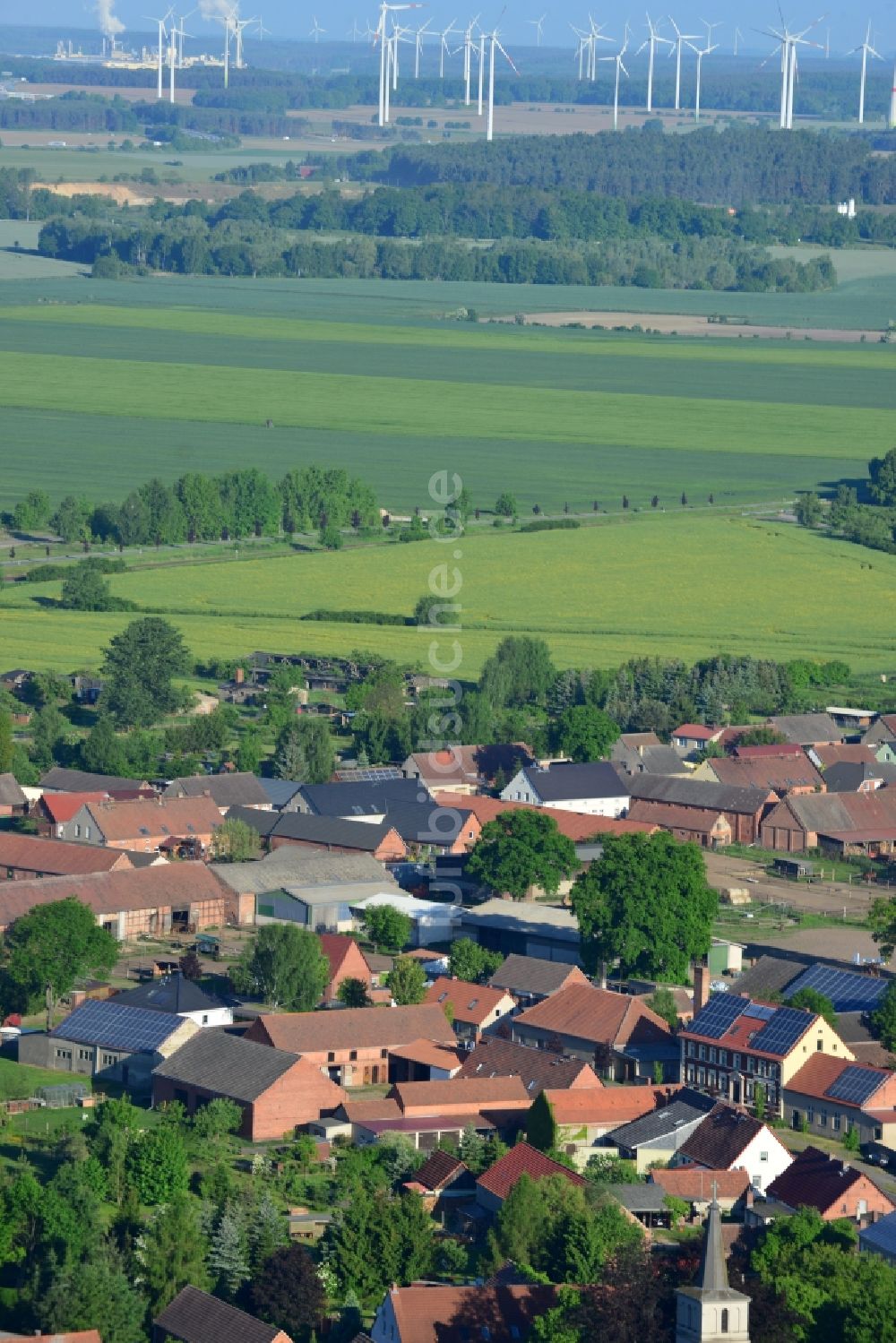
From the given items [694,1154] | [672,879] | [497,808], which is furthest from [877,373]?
[694,1154]

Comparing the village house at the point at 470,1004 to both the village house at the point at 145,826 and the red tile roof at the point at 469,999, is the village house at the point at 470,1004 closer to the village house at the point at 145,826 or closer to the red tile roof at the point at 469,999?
the red tile roof at the point at 469,999

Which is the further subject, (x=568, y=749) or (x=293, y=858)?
(x=568, y=749)

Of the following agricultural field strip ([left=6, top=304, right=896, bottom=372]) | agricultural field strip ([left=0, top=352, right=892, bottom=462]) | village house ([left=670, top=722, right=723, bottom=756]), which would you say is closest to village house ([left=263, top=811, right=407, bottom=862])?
village house ([left=670, top=722, right=723, bottom=756])

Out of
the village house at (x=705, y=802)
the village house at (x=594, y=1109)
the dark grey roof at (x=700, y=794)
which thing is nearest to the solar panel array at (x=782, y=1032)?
the village house at (x=594, y=1109)

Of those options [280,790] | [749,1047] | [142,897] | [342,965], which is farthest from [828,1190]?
[280,790]

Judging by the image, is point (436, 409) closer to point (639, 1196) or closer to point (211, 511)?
point (211, 511)

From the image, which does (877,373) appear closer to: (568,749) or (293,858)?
(568,749)

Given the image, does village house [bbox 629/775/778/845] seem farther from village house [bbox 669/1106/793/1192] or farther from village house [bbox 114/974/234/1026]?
village house [bbox 669/1106/793/1192]
